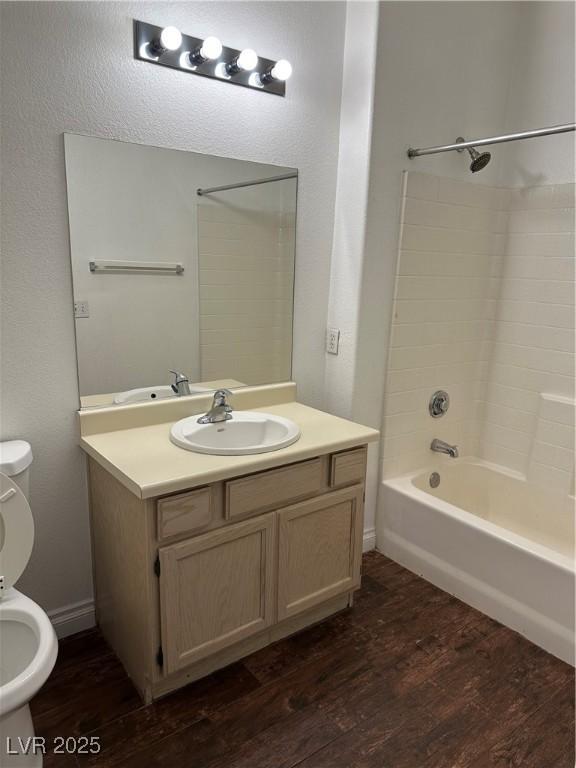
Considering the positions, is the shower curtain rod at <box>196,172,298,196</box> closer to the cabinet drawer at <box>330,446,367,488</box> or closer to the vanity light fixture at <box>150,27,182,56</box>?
the vanity light fixture at <box>150,27,182,56</box>

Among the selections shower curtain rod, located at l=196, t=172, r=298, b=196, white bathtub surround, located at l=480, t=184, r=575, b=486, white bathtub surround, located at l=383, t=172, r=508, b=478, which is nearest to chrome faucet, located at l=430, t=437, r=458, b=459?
white bathtub surround, located at l=383, t=172, r=508, b=478

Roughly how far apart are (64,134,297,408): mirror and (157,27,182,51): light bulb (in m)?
0.30

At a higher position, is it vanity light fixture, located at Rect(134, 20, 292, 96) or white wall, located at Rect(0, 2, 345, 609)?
vanity light fixture, located at Rect(134, 20, 292, 96)

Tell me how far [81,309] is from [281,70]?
1.11m

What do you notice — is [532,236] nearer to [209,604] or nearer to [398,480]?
[398,480]

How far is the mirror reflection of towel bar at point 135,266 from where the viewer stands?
1.79 meters

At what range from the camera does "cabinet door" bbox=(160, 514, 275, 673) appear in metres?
1.61

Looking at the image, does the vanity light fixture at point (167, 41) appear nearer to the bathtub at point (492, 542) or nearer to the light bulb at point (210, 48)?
the light bulb at point (210, 48)

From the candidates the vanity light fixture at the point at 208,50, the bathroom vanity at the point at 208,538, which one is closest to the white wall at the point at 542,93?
the vanity light fixture at the point at 208,50

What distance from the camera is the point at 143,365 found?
1.95 m

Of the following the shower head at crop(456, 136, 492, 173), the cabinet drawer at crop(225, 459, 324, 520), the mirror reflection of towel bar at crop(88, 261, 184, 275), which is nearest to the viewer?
the cabinet drawer at crop(225, 459, 324, 520)

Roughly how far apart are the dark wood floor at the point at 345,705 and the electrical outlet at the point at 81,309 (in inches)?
46.0

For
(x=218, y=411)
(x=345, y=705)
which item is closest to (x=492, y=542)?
(x=345, y=705)

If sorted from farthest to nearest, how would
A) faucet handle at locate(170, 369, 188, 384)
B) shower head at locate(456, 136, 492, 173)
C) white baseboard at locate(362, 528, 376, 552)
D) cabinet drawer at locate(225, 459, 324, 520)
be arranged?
white baseboard at locate(362, 528, 376, 552) → shower head at locate(456, 136, 492, 173) → faucet handle at locate(170, 369, 188, 384) → cabinet drawer at locate(225, 459, 324, 520)
